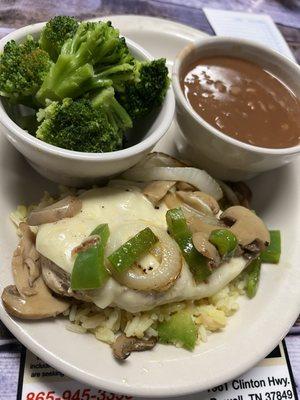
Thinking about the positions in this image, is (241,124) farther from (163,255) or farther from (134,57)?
(163,255)

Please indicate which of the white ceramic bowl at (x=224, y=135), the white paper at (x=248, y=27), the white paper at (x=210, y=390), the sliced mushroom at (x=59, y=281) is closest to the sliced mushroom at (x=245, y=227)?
the white ceramic bowl at (x=224, y=135)

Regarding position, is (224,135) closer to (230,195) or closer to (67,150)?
(230,195)

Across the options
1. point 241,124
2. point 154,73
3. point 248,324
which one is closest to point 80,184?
point 154,73

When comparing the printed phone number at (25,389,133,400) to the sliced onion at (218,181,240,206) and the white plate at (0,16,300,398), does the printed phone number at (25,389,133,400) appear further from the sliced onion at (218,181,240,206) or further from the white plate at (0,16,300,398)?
the sliced onion at (218,181,240,206)

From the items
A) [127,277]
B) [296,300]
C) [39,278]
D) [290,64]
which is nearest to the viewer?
[127,277]

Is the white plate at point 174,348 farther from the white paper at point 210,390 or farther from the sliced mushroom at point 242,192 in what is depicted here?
the white paper at point 210,390
